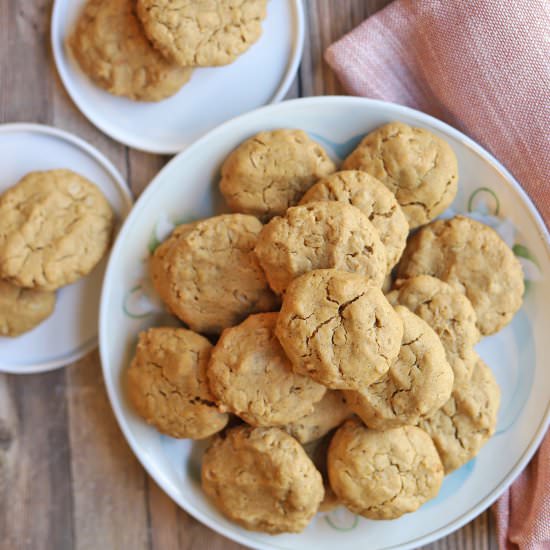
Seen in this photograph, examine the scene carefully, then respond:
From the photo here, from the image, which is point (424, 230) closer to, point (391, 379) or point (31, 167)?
point (391, 379)

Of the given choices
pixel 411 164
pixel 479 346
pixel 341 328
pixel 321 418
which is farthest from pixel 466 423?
pixel 411 164

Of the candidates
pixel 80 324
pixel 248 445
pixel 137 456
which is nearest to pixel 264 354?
pixel 248 445

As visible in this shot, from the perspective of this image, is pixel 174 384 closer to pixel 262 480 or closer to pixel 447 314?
pixel 262 480

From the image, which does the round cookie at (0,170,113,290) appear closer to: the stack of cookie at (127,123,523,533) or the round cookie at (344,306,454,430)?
the stack of cookie at (127,123,523,533)

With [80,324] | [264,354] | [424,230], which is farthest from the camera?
[80,324]

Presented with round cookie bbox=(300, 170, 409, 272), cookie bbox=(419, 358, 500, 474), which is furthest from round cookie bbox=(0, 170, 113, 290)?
cookie bbox=(419, 358, 500, 474)

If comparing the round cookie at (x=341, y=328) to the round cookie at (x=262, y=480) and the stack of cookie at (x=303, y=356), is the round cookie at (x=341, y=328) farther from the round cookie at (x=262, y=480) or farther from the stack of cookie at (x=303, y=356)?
the round cookie at (x=262, y=480)

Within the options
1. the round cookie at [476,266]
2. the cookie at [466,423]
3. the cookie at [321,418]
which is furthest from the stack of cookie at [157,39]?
the cookie at [466,423]

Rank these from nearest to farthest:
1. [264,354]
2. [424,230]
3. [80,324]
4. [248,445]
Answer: [264,354]
[248,445]
[424,230]
[80,324]
